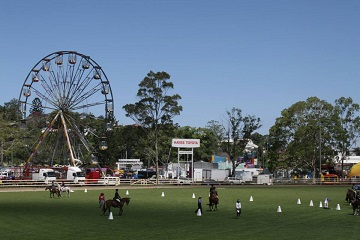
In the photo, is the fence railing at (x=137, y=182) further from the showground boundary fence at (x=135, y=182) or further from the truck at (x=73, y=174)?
the truck at (x=73, y=174)

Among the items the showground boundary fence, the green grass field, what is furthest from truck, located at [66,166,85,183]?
the green grass field

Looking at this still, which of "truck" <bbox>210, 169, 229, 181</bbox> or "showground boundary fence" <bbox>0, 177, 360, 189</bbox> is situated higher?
"truck" <bbox>210, 169, 229, 181</bbox>

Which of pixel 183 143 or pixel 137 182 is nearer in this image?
pixel 137 182

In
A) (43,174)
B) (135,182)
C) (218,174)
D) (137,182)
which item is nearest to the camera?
(43,174)

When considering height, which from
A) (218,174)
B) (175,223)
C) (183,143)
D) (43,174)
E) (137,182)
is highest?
(183,143)

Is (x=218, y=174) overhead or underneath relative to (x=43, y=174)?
overhead

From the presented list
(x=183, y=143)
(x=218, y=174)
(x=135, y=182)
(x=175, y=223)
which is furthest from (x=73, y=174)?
(x=175, y=223)

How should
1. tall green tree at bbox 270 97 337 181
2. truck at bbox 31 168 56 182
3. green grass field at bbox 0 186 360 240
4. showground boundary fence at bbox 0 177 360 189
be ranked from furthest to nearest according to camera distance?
1. tall green tree at bbox 270 97 337 181
2. truck at bbox 31 168 56 182
3. showground boundary fence at bbox 0 177 360 189
4. green grass field at bbox 0 186 360 240

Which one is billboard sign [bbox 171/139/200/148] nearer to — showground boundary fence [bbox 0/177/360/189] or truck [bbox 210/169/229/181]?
truck [bbox 210/169/229/181]

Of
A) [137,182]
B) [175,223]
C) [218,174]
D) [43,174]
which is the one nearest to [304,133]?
[218,174]

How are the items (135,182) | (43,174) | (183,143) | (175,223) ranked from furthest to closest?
(183,143) → (135,182) → (43,174) → (175,223)

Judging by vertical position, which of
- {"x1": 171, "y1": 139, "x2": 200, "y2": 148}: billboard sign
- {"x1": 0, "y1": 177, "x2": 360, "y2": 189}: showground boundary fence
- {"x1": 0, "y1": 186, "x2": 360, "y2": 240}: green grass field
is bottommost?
{"x1": 0, "y1": 186, "x2": 360, "y2": 240}: green grass field

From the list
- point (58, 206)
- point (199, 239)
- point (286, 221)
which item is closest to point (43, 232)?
point (199, 239)

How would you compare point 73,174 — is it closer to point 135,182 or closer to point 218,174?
point 135,182
